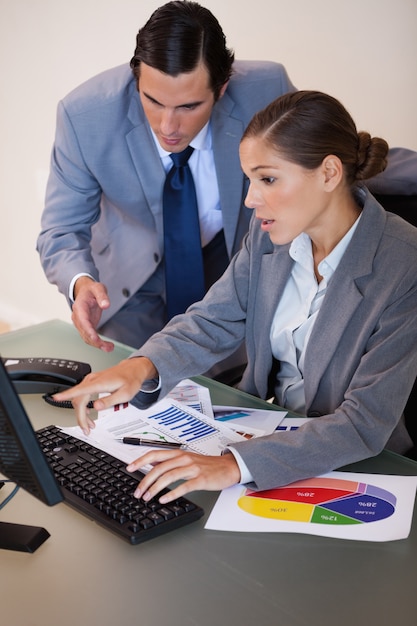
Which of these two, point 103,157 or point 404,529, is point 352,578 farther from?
point 103,157

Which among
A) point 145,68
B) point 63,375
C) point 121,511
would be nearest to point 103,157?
point 145,68

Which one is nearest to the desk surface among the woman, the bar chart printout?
the woman

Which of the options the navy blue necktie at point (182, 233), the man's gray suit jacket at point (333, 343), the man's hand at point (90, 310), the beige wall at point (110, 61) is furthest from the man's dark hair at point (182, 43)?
the beige wall at point (110, 61)

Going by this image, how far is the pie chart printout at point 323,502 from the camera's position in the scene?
1.25 metres

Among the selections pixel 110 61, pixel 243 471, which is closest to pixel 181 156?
pixel 243 471

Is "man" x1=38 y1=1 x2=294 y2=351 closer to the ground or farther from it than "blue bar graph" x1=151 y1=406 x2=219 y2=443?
farther from it

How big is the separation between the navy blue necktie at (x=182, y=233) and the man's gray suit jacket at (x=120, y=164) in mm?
36

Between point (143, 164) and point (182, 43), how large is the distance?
41 cm

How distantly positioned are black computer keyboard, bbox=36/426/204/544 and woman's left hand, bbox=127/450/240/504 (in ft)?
0.07

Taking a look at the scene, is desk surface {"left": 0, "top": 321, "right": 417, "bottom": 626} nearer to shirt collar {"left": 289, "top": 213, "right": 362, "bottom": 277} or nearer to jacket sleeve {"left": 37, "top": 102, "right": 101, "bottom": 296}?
shirt collar {"left": 289, "top": 213, "right": 362, "bottom": 277}

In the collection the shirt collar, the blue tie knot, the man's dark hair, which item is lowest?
the shirt collar

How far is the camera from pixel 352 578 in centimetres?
112

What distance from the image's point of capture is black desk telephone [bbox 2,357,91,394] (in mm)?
1753

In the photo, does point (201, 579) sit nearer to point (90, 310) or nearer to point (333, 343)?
point (333, 343)
